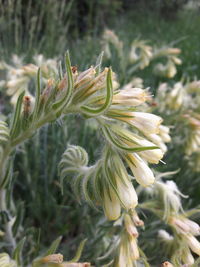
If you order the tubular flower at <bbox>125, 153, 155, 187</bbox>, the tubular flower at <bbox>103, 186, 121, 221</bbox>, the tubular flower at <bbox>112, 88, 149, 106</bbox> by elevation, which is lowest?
the tubular flower at <bbox>103, 186, 121, 221</bbox>

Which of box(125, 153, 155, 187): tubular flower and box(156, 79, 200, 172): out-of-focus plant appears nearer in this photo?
box(125, 153, 155, 187): tubular flower

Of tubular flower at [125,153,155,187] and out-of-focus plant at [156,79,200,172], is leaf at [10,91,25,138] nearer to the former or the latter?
tubular flower at [125,153,155,187]

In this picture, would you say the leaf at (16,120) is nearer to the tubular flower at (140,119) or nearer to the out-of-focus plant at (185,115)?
the tubular flower at (140,119)

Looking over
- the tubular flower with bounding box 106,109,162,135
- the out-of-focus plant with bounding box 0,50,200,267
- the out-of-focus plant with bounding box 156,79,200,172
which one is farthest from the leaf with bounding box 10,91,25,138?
the out-of-focus plant with bounding box 156,79,200,172

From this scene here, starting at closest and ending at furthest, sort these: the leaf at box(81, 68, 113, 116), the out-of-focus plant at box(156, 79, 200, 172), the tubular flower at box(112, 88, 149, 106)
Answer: the leaf at box(81, 68, 113, 116)
the tubular flower at box(112, 88, 149, 106)
the out-of-focus plant at box(156, 79, 200, 172)

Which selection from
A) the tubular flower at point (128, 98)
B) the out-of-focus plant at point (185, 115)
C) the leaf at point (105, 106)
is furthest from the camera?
the out-of-focus plant at point (185, 115)

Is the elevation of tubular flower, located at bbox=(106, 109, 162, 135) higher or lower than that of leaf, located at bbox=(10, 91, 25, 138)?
higher

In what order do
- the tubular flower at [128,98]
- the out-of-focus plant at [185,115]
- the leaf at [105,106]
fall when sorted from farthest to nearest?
the out-of-focus plant at [185,115] < the tubular flower at [128,98] < the leaf at [105,106]

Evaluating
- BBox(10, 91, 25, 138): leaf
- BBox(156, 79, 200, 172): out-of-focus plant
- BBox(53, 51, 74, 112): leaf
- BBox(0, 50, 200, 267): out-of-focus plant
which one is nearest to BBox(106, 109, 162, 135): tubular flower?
BBox(0, 50, 200, 267): out-of-focus plant

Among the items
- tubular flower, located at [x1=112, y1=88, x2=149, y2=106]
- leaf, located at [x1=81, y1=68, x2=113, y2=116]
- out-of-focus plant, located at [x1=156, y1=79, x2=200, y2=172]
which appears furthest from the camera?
out-of-focus plant, located at [x1=156, y1=79, x2=200, y2=172]

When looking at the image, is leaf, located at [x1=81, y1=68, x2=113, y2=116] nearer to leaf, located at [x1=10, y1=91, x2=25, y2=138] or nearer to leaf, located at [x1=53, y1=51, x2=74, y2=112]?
leaf, located at [x1=53, y1=51, x2=74, y2=112]

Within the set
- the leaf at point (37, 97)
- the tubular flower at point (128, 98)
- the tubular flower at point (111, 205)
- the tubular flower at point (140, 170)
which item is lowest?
the tubular flower at point (111, 205)

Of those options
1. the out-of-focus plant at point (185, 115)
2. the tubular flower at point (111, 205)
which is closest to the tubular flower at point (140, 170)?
the tubular flower at point (111, 205)
